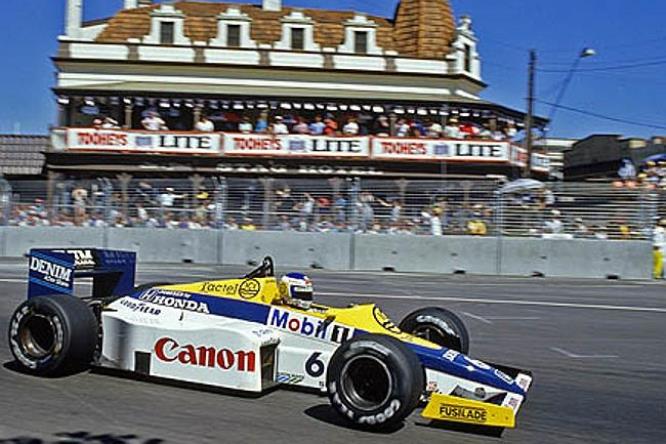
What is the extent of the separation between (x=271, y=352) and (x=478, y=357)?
3134 millimetres

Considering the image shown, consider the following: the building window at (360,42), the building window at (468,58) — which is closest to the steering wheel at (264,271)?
the building window at (360,42)

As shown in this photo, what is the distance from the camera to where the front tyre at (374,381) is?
5977 millimetres

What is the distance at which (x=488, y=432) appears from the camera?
6.29m

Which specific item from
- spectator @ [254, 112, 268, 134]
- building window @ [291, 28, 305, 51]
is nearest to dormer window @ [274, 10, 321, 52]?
building window @ [291, 28, 305, 51]

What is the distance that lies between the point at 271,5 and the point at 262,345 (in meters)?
42.6

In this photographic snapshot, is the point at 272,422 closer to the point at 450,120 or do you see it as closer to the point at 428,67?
the point at 450,120

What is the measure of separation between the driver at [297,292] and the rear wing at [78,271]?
1874mm

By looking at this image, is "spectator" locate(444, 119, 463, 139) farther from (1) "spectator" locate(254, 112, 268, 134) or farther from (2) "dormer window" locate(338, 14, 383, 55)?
(1) "spectator" locate(254, 112, 268, 134)

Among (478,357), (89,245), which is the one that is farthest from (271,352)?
(89,245)

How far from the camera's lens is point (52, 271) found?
8117 millimetres

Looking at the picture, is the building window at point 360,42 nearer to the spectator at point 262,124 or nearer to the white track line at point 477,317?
the spectator at point 262,124

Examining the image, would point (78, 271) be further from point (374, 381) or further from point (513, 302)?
point (513, 302)

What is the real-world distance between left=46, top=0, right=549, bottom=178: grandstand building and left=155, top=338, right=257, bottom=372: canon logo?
30067 mm

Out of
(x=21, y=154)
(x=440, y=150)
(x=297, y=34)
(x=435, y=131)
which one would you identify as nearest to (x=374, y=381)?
(x=440, y=150)
